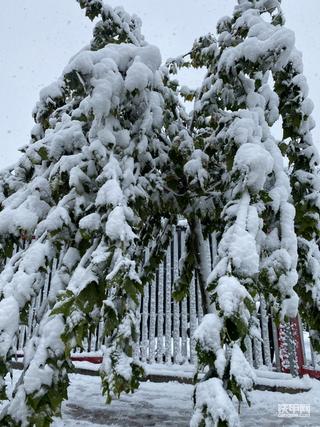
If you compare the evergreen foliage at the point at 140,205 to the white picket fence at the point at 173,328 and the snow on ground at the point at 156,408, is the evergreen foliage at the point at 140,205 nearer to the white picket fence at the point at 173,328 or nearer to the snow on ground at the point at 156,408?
the snow on ground at the point at 156,408

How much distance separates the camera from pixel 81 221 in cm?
182

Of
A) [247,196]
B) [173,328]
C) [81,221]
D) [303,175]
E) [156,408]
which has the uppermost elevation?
[303,175]

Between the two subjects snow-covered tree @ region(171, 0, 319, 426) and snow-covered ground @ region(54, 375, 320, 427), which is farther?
snow-covered ground @ region(54, 375, 320, 427)

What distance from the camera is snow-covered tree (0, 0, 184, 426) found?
1.56 m

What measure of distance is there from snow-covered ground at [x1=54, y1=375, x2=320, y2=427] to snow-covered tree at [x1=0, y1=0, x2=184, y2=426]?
1361 mm

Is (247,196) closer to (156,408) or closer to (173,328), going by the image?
(156,408)

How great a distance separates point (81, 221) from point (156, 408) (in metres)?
2.25

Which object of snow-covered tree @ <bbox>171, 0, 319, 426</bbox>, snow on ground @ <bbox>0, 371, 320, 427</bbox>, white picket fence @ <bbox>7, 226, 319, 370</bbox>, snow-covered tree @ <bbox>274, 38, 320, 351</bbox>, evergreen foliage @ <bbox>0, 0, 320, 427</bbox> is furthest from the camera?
white picket fence @ <bbox>7, 226, 319, 370</bbox>

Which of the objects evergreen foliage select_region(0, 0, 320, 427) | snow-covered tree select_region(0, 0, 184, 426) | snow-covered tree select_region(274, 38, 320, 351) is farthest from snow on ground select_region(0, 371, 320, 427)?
snow-covered tree select_region(0, 0, 184, 426)

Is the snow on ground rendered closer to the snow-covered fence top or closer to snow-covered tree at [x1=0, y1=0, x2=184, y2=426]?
the snow-covered fence top

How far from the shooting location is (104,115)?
2.05 metres

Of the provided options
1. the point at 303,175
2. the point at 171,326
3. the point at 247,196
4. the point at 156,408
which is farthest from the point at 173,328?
the point at 247,196

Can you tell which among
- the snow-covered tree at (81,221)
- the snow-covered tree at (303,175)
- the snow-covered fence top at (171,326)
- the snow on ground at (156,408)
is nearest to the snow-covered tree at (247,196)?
the snow-covered tree at (303,175)

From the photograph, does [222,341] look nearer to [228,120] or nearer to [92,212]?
[92,212]
